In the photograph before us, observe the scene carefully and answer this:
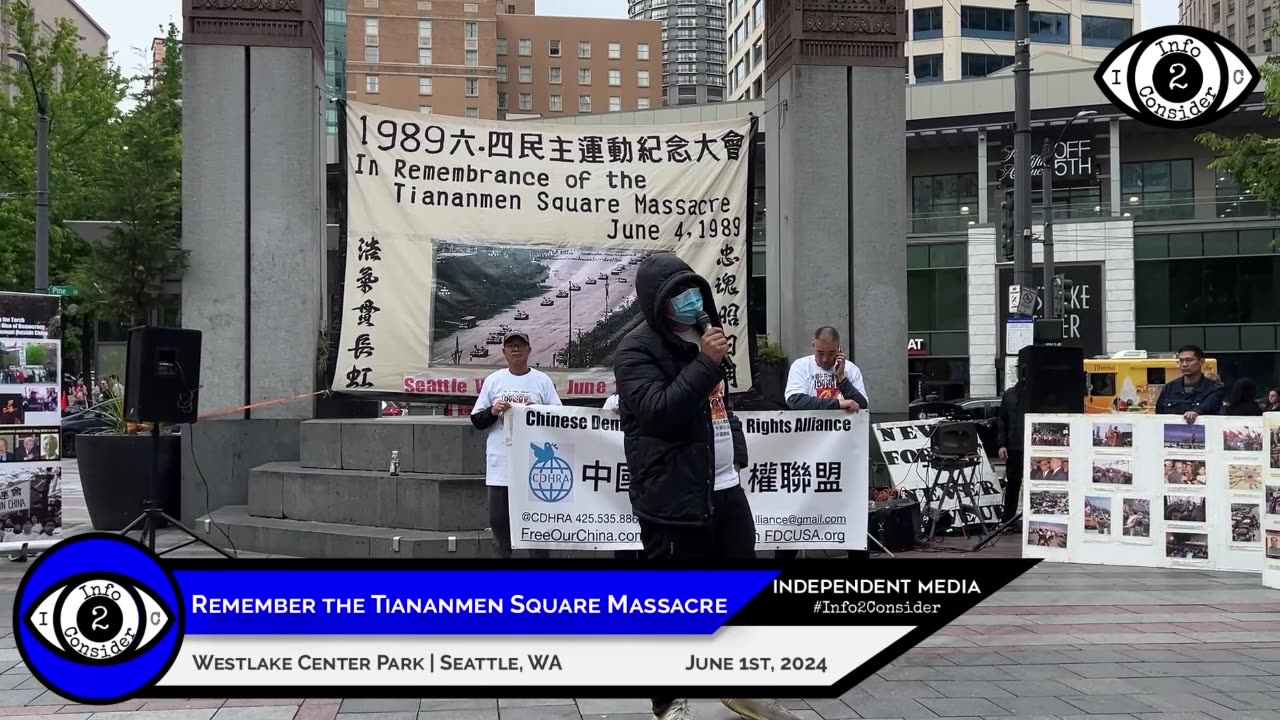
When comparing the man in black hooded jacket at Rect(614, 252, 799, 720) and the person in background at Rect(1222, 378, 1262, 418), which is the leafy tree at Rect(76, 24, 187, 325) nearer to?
the man in black hooded jacket at Rect(614, 252, 799, 720)

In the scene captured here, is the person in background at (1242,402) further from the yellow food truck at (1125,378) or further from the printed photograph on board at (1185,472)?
the yellow food truck at (1125,378)

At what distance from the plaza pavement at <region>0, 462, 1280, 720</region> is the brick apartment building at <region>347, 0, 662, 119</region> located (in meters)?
82.5

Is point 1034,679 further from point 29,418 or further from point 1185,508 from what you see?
point 29,418

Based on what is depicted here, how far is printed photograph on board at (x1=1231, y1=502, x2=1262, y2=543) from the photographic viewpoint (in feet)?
32.8

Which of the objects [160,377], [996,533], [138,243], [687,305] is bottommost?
[996,533]

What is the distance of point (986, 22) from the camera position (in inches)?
2525

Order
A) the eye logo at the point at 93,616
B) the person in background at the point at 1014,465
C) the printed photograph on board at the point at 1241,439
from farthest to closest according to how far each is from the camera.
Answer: the person in background at the point at 1014,465, the printed photograph on board at the point at 1241,439, the eye logo at the point at 93,616

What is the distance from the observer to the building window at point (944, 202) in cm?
4247

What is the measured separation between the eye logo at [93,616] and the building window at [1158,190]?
42.9 meters

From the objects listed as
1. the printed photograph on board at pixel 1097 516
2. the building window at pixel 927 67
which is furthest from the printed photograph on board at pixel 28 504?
the building window at pixel 927 67

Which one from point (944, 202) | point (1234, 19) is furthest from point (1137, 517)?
point (1234, 19)

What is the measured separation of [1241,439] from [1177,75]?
6544 millimetres

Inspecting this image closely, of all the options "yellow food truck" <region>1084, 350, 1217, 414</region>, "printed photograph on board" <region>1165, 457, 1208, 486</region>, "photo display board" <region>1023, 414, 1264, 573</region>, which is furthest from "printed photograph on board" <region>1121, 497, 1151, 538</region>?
"yellow food truck" <region>1084, 350, 1217, 414</region>

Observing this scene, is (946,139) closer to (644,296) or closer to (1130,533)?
(1130,533)
